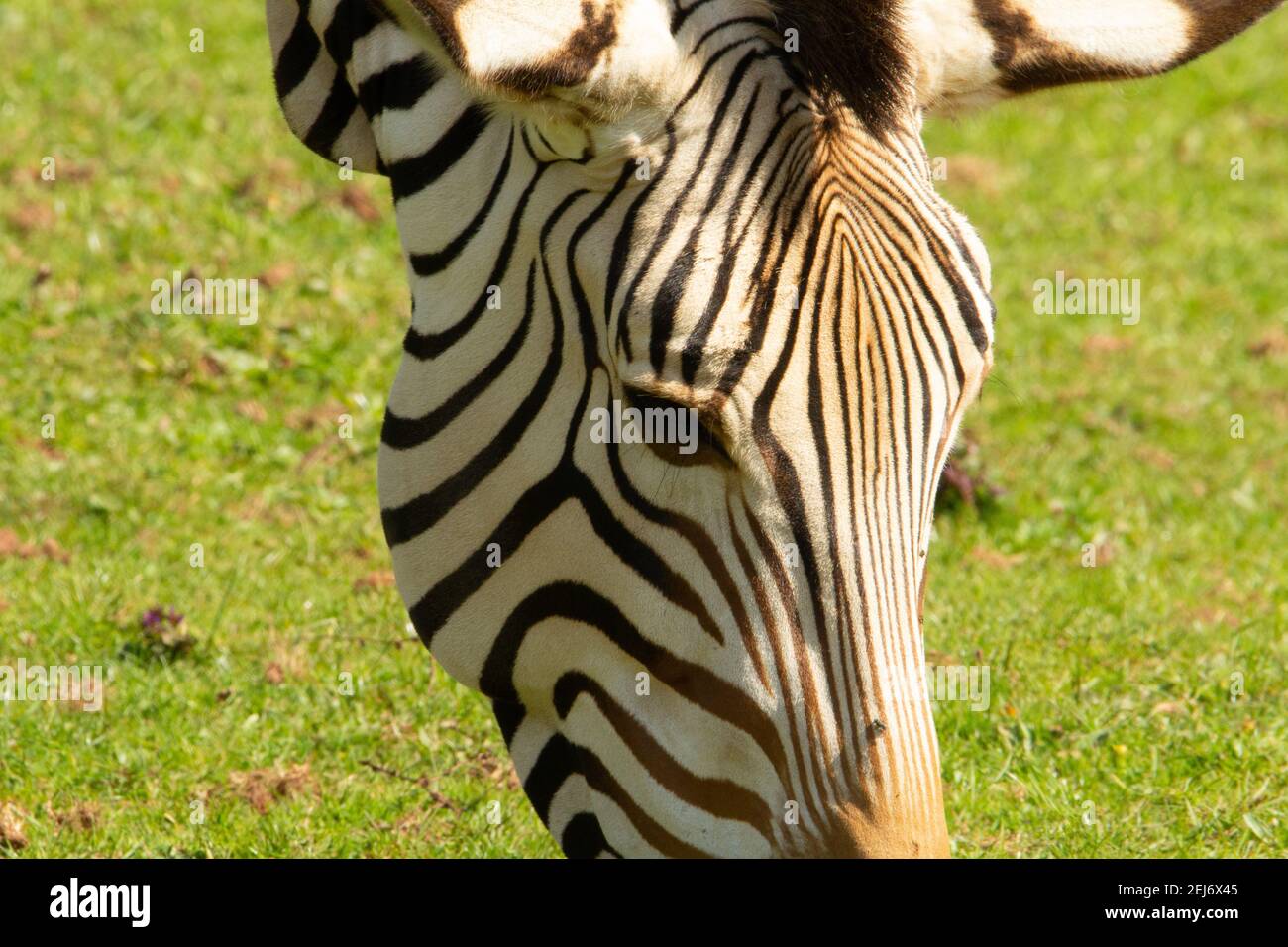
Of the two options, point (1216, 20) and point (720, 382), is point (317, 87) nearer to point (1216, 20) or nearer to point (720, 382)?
point (720, 382)

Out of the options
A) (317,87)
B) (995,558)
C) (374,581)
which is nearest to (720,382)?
(317,87)

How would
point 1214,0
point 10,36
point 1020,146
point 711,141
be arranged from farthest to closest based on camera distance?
point 1020,146 < point 10,36 < point 1214,0 < point 711,141

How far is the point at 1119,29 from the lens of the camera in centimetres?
359

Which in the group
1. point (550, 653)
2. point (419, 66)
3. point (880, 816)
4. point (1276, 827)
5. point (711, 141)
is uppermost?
point (419, 66)

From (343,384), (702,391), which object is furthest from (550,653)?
(343,384)

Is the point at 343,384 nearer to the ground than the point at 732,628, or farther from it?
farther from it

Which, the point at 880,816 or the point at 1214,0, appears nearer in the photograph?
the point at 880,816

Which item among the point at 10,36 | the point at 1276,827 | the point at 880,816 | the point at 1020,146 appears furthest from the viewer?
the point at 1020,146

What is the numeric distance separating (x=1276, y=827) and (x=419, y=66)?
3529 mm

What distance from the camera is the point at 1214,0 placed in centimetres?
367

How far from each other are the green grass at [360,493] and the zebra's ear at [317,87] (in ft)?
6.05

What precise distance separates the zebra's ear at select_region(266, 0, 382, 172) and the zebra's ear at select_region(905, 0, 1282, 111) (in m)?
1.63

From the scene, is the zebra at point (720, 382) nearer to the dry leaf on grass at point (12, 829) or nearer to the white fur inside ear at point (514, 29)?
the white fur inside ear at point (514, 29)

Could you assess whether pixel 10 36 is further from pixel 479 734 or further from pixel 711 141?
pixel 711 141
